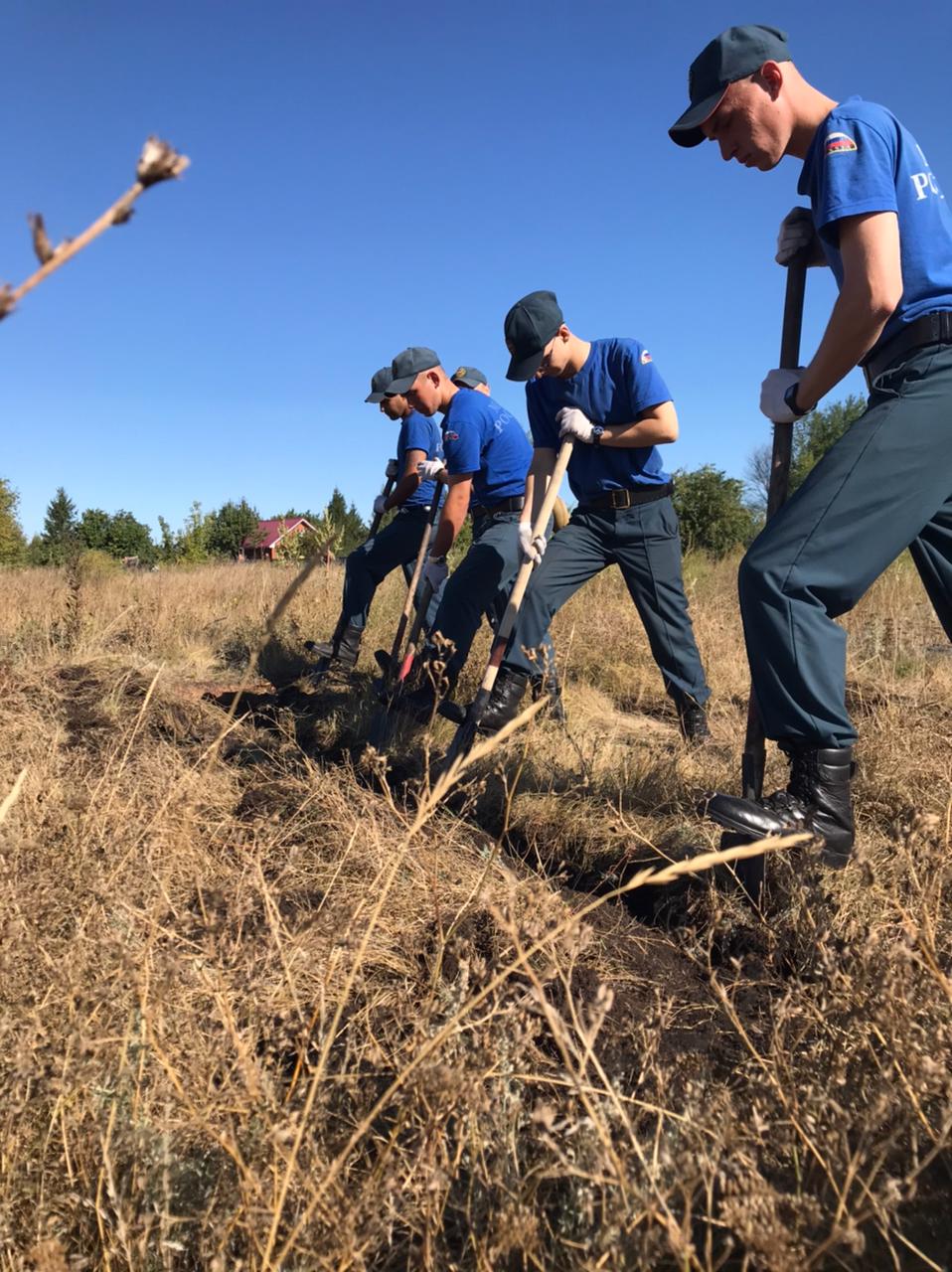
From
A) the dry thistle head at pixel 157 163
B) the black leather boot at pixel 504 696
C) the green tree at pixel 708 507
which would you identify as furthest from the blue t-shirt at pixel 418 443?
the green tree at pixel 708 507

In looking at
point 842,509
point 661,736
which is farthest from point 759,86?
point 661,736

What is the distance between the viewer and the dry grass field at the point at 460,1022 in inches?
42.5

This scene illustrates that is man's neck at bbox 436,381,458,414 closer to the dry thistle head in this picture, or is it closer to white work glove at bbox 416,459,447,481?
white work glove at bbox 416,459,447,481

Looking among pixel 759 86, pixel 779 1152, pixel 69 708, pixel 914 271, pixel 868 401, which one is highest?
pixel 759 86

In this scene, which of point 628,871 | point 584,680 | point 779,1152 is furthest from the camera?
point 584,680

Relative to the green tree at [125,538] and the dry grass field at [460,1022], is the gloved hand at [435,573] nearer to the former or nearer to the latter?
the dry grass field at [460,1022]

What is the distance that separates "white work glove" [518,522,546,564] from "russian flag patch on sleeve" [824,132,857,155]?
1858mm

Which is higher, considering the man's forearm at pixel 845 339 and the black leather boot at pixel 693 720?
the man's forearm at pixel 845 339

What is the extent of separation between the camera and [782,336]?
2.80 meters

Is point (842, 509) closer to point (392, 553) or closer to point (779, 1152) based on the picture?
point (779, 1152)

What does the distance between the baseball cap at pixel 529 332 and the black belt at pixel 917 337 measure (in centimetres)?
180

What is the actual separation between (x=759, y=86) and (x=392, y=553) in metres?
3.98

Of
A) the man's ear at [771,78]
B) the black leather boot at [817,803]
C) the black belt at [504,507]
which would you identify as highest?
the man's ear at [771,78]

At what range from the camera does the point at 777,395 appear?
8.51 feet
